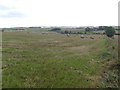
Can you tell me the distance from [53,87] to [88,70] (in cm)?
744

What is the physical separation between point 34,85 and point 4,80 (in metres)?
3.07

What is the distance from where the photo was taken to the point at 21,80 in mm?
14836

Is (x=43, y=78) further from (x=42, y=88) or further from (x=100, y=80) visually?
(x=100, y=80)

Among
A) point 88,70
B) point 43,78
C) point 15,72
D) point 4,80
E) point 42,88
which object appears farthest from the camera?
point 88,70

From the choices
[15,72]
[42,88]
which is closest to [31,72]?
[15,72]

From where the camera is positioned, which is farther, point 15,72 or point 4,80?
point 15,72

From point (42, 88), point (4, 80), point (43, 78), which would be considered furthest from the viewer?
point (43, 78)

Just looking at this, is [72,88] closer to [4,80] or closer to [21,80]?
[21,80]

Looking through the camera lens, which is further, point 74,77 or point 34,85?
point 74,77

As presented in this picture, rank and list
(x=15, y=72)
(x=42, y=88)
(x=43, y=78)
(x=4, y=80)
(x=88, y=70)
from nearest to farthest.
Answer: (x=42, y=88) < (x=4, y=80) < (x=43, y=78) < (x=15, y=72) < (x=88, y=70)

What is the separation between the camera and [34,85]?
541 inches

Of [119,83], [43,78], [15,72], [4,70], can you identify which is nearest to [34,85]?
[43,78]

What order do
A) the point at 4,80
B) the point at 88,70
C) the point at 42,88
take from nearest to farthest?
the point at 42,88, the point at 4,80, the point at 88,70

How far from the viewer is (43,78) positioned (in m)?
15.7
